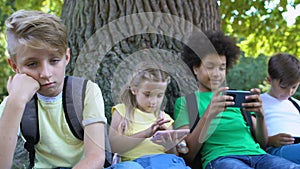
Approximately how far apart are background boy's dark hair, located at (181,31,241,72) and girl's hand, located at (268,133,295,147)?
62 cm

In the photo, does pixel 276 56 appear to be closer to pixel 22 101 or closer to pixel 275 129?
pixel 275 129

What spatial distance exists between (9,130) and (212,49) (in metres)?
1.51

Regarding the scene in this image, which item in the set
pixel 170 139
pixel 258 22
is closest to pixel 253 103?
pixel 170 139

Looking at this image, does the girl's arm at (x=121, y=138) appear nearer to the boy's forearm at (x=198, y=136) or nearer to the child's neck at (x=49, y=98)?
the boy's forearm at (x=198, y=136)

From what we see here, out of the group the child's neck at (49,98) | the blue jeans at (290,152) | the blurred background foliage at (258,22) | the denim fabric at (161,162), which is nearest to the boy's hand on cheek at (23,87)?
the child's neck at (49,98)

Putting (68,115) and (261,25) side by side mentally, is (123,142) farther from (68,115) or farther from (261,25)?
(261,25)

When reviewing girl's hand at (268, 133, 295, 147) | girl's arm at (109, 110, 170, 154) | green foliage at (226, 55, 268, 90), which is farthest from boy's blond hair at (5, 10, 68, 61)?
green foliage at (226, 55, 268, 90)

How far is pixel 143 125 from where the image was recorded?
9.01 ft

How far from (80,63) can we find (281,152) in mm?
1622

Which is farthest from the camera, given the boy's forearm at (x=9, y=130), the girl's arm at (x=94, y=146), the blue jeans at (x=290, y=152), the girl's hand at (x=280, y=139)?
the girl's hand at (x=280, y=139)

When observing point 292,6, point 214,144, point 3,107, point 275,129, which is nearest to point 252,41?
point 292,6

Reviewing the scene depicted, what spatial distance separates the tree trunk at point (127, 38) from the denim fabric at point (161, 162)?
2.26 feet

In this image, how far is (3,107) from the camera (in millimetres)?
2312

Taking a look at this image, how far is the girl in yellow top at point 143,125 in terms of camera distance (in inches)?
101
